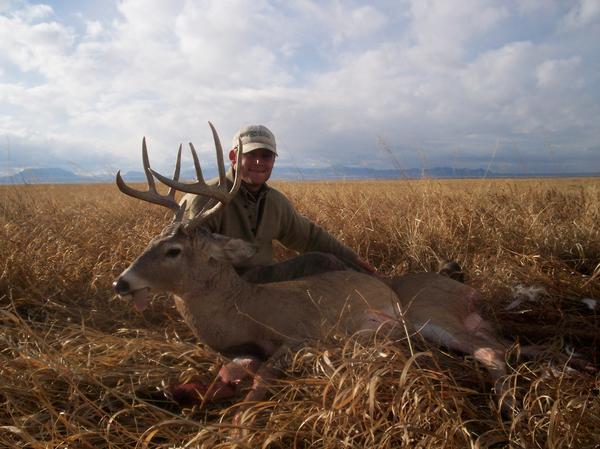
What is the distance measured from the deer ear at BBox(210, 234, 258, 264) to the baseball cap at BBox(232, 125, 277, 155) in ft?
4.64

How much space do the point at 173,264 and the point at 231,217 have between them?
1409mm

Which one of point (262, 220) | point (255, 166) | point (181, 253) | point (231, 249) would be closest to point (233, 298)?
point (231, 249)

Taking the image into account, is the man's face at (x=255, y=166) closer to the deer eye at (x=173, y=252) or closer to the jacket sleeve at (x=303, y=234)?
the jacket sleeve at (x=303, y=234)

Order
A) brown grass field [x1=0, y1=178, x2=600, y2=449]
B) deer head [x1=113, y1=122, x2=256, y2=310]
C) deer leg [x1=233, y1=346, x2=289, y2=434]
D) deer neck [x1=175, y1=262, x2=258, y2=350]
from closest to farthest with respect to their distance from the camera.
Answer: brown grass field [x1=0, y1=178, x2=600, y2=449] < deer leg [x1=233, y1=346, x2=289, y2=434] < deer head [x1=113, y1=122, x2=256, y2=310] < deer neck [x1=175, y1=262, x2=258, y2=350]

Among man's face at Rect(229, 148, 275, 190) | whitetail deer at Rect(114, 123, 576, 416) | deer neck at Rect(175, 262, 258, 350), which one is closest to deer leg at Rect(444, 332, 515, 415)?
whitetail deer at Rect(114, 123, 576, 416)

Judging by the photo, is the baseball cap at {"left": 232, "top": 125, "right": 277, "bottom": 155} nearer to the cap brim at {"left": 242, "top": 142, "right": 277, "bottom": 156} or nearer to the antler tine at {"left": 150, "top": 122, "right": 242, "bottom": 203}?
the cap brim at {"left": 242, "top": 142, "right": 277, "bottom": 156}

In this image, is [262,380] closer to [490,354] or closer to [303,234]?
[490,354]

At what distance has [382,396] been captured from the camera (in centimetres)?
210

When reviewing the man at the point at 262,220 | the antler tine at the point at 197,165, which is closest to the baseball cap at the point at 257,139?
the man at the point at 262,220

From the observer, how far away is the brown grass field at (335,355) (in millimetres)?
1916

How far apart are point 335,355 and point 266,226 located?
2.36 m

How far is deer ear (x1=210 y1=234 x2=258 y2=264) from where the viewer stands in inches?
132

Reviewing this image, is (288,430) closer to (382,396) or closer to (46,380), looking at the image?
(382,396)

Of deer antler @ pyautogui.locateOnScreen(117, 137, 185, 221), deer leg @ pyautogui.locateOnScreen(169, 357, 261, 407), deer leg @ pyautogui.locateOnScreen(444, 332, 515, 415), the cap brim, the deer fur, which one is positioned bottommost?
deer leg @ pyautogui.locateOnScreen(169, 357, 261, 407)
